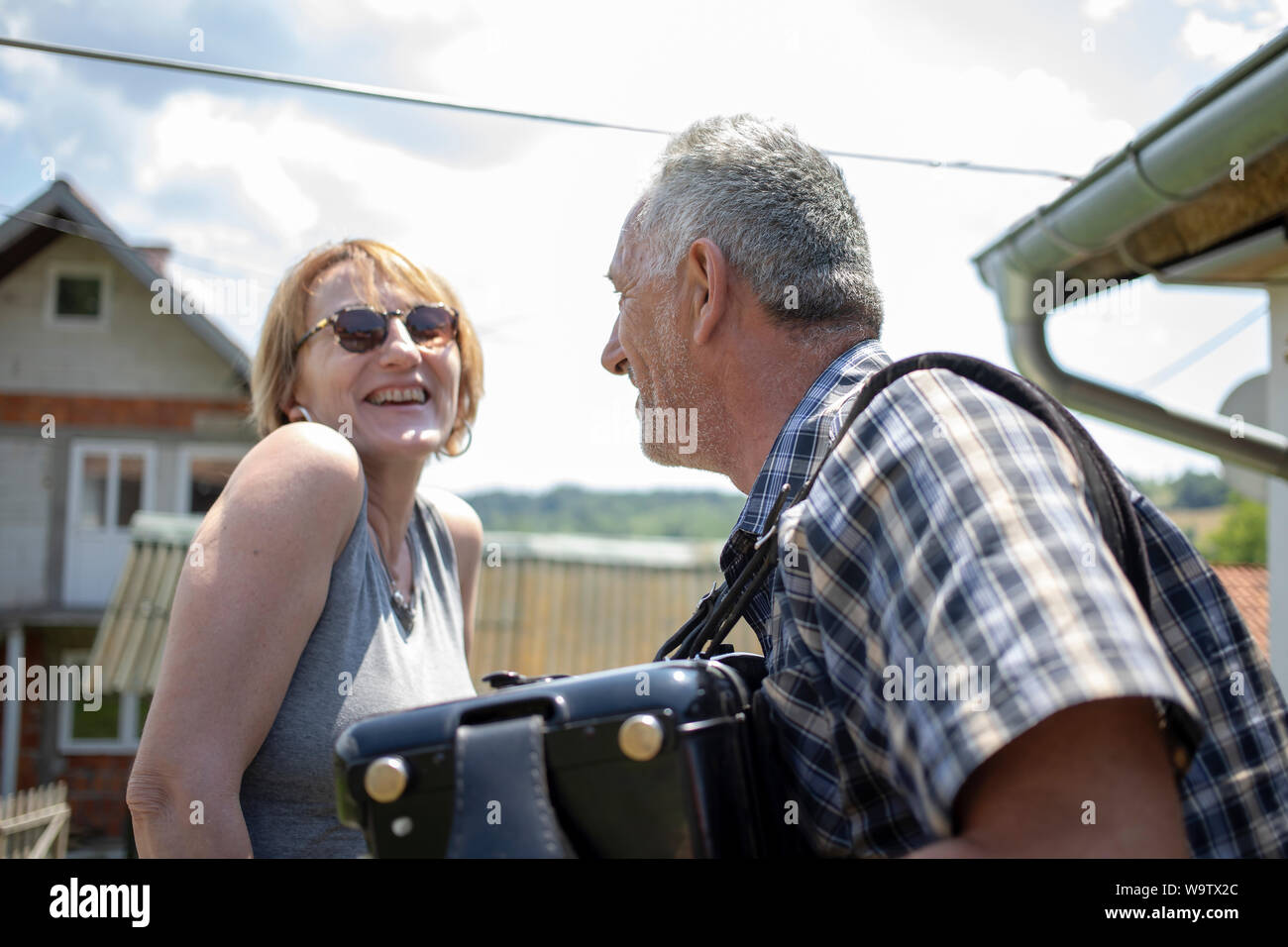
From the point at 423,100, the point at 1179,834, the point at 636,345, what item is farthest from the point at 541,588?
the point at 1179,834

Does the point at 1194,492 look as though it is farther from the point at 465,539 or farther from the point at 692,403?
the point at 692,403

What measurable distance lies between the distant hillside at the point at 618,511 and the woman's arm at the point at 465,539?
70188 mm

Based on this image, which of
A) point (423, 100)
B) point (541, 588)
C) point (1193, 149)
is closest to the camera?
point (1193, 149)

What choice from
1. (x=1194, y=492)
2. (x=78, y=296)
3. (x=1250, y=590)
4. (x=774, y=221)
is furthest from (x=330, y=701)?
(x=1194, y=492)

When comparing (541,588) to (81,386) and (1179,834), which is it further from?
(1179,834)

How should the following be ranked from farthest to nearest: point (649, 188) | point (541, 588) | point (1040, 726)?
point (541, 588) < point (649, 188) < point (1040, 726)

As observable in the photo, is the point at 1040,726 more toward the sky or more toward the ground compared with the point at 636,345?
more toward the ground

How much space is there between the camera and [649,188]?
5.63 feet

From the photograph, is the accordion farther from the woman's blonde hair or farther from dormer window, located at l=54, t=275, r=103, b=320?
dormer window, located at l=54, t=275, r=103, b=320

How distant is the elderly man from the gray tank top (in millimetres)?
800

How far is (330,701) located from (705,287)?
1.09 metres
